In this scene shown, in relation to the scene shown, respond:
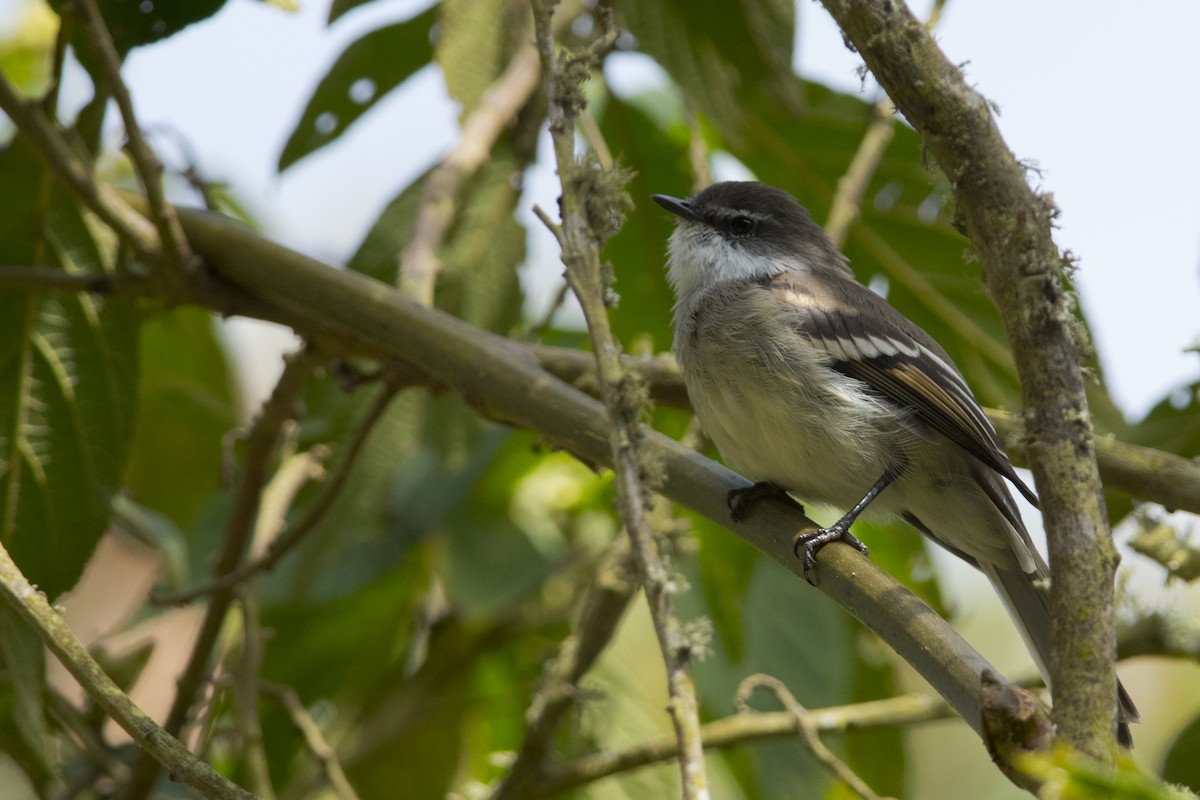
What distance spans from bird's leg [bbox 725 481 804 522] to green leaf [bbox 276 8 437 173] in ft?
6.37

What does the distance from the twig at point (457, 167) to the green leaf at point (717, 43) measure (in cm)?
38

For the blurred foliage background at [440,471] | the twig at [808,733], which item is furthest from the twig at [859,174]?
the twig at [808,733]

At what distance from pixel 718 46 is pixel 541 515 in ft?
5.87

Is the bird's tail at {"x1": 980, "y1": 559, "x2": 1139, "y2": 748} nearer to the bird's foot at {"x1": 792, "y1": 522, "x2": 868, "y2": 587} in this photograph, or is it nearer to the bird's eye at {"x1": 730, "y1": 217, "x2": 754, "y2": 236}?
the bird's foot at {"x1": 792, "y1": 522, "x2": 868, "y2": 587}

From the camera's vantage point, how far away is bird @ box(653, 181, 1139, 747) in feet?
10.5

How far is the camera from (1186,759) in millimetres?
2857

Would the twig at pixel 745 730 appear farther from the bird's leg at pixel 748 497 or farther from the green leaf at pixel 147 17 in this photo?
the green leaf at pixel 147 17

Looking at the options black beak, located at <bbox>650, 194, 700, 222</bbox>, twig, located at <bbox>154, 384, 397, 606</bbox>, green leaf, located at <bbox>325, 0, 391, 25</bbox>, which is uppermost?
green leaf, located at <bbox>325, 0, 391, 25</bbox>

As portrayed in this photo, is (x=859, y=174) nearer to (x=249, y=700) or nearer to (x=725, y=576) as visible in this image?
(x=725, y=576)

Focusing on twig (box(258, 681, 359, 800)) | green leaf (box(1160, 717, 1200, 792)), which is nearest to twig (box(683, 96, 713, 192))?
twig (box(258, 681, 359, 800))

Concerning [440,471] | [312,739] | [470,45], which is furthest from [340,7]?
[312,739]

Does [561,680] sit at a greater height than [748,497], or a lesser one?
lesser

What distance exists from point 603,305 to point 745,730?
5.48ft

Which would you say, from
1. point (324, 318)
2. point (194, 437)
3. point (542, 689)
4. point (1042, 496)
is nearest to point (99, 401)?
point (324, 318)
